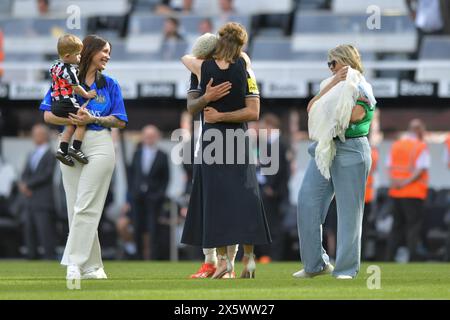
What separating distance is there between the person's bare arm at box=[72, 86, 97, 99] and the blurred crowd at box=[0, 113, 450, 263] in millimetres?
6218

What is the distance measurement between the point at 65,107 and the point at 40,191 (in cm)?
783

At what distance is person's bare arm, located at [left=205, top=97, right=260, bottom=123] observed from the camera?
1030 centimetres

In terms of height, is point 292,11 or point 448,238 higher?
point 292,11

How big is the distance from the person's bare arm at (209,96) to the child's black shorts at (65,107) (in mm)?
953

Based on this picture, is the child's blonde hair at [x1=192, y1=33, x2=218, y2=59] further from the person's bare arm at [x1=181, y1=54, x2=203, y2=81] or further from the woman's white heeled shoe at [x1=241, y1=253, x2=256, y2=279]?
the woman's white heeled shoe at [x1=241, y1=253, x2=256, y2=279]

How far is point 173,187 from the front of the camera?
1925 centimetres

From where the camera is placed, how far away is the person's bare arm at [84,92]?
1037 centimetres

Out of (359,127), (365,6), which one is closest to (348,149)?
(359,127)

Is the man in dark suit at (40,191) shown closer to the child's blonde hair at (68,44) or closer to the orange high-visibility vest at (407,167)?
the orange high-visibility vest at (407,167)

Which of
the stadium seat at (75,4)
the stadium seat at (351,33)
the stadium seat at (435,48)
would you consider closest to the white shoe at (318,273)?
the stadium seat at (435,48)

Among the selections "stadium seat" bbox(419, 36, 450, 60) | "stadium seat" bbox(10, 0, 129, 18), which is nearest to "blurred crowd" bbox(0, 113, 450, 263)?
"stadium seat" bbox(419, 36, 450, 60)

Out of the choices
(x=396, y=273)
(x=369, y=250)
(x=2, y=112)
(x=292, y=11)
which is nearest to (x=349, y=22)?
(x=292, y=11)
